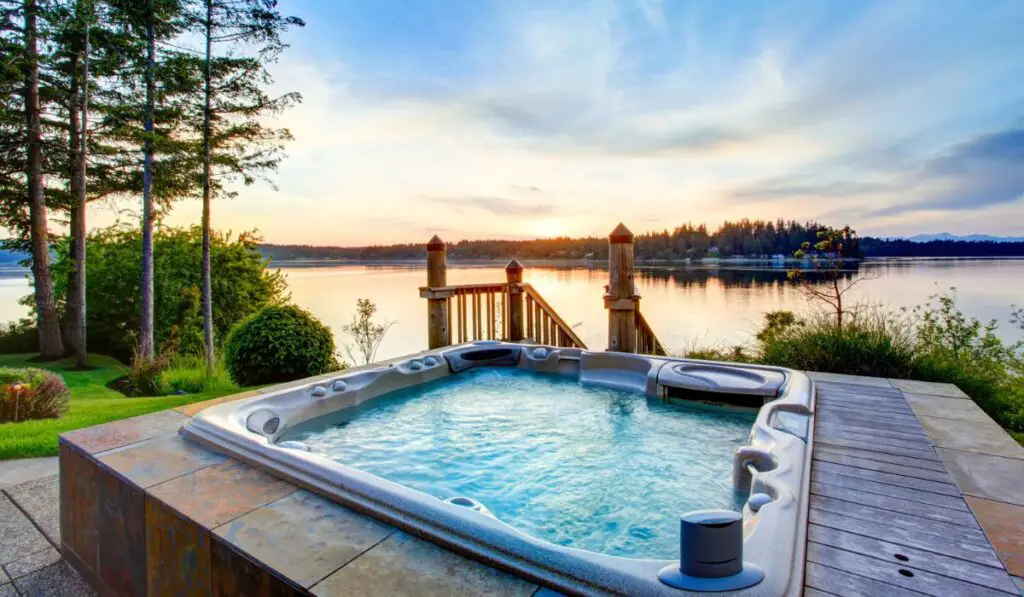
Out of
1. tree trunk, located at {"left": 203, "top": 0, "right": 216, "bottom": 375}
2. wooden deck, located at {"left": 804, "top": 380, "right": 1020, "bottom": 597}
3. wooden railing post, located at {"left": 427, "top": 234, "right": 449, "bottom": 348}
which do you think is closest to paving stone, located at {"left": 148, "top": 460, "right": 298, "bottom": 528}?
wooden deck, located at {"left": 804, "top": 380, "right": 1020, "bottom": 597}

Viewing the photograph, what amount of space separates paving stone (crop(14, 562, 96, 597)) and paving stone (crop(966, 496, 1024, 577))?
2977mm

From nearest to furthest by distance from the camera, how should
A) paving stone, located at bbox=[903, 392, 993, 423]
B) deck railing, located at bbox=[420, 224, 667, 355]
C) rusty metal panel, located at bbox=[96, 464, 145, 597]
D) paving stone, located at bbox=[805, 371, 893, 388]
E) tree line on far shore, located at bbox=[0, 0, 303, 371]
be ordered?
1. rusty metal panel, located at bbox=[96, 464, 145, 597]
2. paving stone, located at bbox=[903, 392, 993, 423]
3. paving stone, located at bbox=[805, 371, 893, 388]
4. deck railing, located at bbox=[420, 224, 667, 355]
5. tree line on far shore, located at bbox=[0, 0, 303, 371]

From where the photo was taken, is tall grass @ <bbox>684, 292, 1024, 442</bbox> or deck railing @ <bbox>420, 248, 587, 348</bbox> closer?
tall grass @ <bbox>684, 292, 1024, 442</bbox>

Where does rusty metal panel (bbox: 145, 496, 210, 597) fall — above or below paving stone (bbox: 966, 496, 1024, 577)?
below

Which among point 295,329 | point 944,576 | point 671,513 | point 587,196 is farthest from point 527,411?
point 587,196

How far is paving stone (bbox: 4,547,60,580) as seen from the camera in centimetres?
194

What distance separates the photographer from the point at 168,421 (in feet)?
8.26

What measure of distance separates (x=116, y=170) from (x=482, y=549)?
10.7 meters

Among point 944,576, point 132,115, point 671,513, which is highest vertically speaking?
point 132,115

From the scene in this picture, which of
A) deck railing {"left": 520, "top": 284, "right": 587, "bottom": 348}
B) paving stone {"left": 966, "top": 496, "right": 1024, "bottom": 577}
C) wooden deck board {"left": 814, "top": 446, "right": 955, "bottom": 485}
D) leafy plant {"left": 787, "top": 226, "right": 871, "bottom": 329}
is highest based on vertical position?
leafy plant {"left": 787, "top": 226, "right": 871, "bottom": 329}

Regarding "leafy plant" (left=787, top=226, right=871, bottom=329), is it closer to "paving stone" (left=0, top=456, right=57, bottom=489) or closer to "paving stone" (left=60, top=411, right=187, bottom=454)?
"paving stone" (left=60, top=411, right=187, bottom=454)

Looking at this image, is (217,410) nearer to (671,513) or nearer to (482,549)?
(482,549)

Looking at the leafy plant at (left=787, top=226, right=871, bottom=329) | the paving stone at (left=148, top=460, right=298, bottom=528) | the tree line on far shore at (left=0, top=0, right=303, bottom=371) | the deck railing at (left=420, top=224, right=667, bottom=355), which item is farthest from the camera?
the tree line on far shore at (left=0, top=0, right=303, bottom=371)

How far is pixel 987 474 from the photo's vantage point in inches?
72.9
